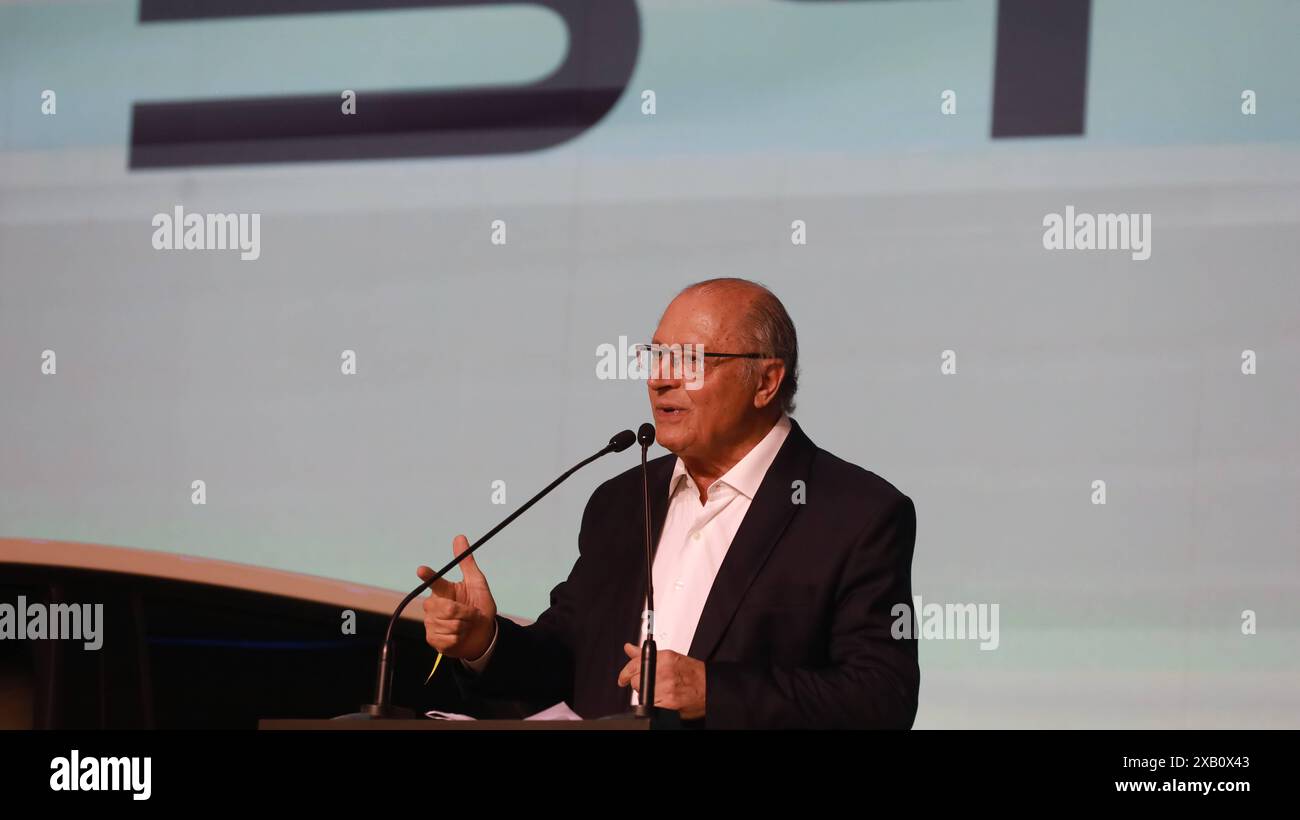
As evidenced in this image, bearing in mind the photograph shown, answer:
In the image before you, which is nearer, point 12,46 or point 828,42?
point 828,42

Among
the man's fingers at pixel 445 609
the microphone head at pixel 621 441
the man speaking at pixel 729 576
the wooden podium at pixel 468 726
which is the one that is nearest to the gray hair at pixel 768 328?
the man speaking at pixel 729 576

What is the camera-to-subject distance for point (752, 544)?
238 centimetres

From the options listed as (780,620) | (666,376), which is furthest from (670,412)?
(780,620)

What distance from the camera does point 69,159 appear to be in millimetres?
4094

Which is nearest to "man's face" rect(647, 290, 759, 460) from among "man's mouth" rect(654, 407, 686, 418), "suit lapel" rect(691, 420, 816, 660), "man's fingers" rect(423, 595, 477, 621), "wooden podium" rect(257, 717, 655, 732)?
"man's mouth" rect(654, 407, 686, 418)

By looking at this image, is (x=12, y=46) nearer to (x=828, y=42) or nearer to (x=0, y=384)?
(x=0, y=384)

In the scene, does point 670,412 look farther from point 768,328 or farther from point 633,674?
point 633,674

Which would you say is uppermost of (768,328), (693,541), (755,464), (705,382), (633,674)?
(768,328)

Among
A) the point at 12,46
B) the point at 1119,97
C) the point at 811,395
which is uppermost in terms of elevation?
the point at 12,46

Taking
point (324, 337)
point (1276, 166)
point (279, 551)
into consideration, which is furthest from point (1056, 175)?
point (279, 551)

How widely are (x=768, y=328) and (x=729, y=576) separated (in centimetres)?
49

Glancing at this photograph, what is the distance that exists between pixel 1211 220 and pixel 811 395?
111cm

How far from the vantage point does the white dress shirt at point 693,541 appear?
94.8 inches

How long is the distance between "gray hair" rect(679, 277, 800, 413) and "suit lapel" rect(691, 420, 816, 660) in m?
0.15
